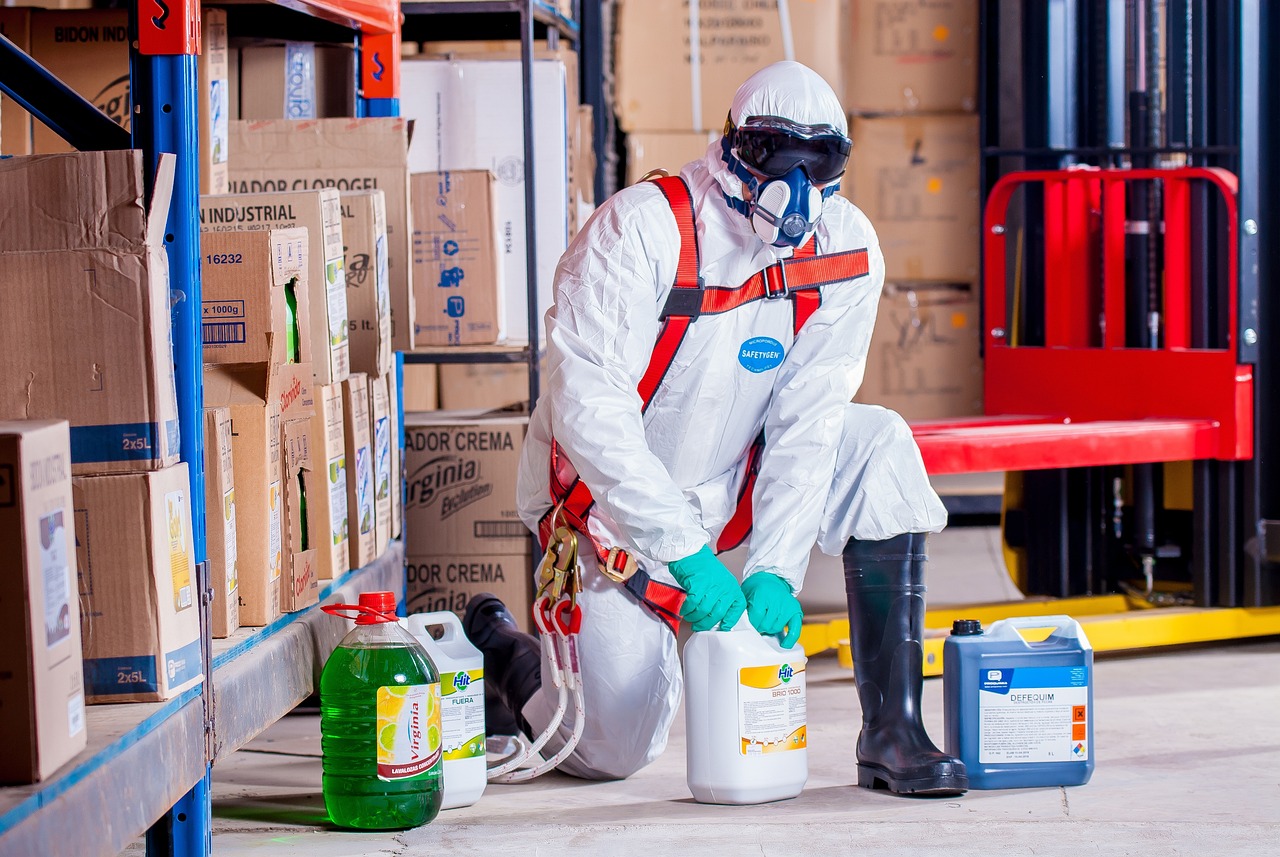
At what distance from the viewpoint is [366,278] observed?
375cm

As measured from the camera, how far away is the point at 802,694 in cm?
311

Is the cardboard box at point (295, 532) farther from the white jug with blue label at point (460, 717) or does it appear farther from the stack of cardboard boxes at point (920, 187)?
the stack of cardboard boxes at point (920, 187)

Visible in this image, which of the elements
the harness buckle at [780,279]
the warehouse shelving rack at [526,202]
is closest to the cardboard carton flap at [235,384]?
the harness buckle at [780,279]

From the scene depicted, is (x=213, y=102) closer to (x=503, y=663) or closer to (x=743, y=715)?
(x=503, y=663)

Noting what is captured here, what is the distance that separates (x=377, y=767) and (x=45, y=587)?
111 cm

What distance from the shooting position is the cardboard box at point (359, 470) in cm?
354

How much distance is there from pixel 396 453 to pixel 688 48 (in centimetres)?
311

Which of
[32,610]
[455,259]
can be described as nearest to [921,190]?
[455,259]

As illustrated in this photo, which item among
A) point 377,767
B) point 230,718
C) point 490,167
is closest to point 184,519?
point 230,718

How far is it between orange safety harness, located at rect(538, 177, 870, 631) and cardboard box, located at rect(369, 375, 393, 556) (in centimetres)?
53

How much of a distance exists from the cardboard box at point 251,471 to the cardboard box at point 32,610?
0.90 m

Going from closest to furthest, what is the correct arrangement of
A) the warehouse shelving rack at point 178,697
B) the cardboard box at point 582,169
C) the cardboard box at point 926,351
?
the warehouse shelving rack at point 178,697 < the cardboard box at point 582,169 < the cardboard box at point 926,351

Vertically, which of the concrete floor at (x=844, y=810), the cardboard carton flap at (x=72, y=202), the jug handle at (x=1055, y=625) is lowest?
the concrete floor at (x=844, y=810)

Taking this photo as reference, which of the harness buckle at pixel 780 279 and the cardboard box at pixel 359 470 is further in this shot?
the cardboard box at pixel 359 470
